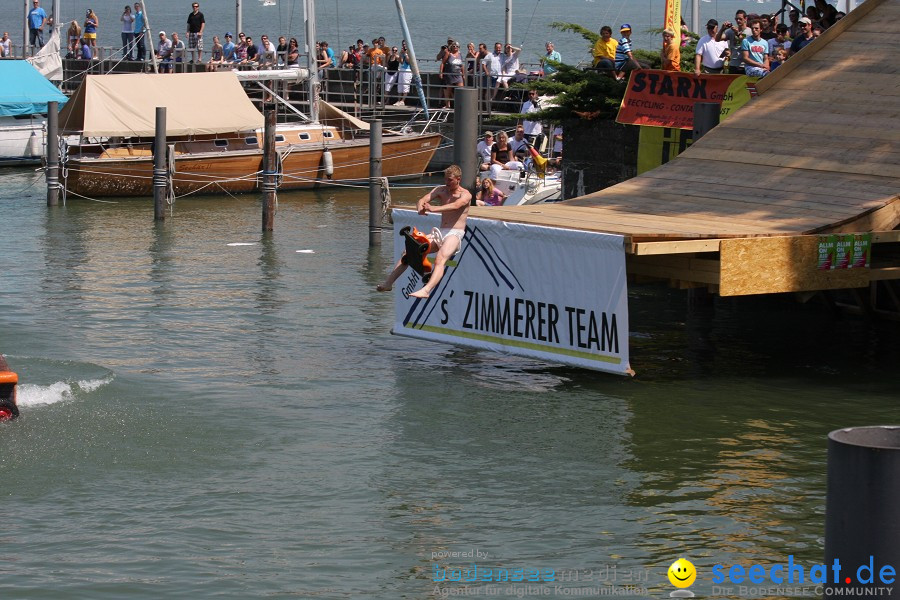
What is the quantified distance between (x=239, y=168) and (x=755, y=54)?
606 inches

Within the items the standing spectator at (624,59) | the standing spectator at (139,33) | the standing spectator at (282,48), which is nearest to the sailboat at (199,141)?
the standing spectator at (282,48)

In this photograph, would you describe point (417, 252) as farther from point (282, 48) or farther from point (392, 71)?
point (282, 48)

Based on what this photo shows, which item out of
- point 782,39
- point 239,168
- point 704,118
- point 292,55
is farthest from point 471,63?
point 704,118

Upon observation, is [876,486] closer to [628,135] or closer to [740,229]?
[740,229]

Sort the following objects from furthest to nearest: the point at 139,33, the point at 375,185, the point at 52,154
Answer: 1. the point at 139,33
2. the point at 52,154
3. the point at 375,185

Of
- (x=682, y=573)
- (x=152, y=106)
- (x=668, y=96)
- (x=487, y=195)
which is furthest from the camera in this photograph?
(x=152, y=106)

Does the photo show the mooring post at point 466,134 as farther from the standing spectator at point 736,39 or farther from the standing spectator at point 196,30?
the standing spectator at point 196,30

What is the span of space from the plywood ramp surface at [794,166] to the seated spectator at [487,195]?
567cm

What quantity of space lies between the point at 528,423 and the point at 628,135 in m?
10.6

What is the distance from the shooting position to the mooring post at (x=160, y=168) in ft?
97.5

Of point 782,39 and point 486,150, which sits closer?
point 782,39

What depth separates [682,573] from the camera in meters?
10.1

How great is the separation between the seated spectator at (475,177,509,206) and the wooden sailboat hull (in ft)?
28.6

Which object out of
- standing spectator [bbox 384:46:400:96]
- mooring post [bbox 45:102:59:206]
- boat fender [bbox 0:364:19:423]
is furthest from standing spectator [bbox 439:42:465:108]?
boat fender [bbox 0:364:19:423]
